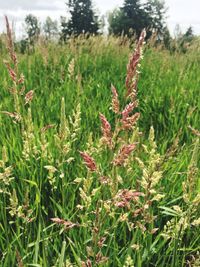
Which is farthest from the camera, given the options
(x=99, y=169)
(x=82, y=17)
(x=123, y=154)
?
(x=82, y=17)

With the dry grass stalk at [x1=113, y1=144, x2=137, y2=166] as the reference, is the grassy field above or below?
below

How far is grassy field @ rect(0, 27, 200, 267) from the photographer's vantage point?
118cm

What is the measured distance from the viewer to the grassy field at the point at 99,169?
1.18m

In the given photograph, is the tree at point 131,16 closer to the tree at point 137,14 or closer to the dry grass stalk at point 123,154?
the tree at point 137,14

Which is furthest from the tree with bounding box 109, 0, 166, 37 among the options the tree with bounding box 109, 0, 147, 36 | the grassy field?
the grassy field

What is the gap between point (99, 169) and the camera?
213 centimetres

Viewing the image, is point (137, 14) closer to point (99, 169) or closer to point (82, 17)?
point (82, 17)

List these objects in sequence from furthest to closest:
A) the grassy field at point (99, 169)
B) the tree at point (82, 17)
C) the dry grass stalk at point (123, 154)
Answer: the tree at point (82, 17) < the grassy field at point (99, 169) < the dry grass stalk at point (123, 154)

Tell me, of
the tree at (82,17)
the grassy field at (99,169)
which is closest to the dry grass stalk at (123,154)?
the grassy field at (99,169)

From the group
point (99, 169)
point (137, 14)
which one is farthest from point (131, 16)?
point (99, 169)

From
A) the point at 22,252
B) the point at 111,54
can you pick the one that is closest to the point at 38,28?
the point at 111,54

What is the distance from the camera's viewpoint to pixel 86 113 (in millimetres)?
3301

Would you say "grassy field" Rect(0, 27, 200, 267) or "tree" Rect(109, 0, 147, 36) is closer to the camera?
"grassy field" Rect(0, 27, 200, 267)

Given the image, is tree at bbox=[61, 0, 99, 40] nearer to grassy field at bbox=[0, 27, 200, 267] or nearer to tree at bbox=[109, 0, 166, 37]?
tree at bbox=[109, 0, 166, 37]
